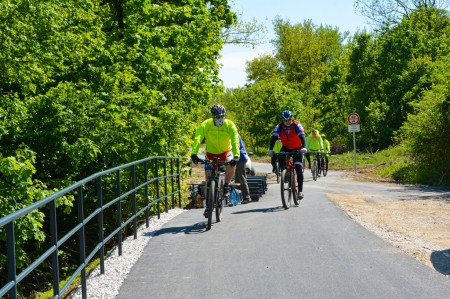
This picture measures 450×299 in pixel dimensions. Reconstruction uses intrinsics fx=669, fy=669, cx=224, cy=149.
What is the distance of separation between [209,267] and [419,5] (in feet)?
188

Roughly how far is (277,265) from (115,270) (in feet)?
5.90

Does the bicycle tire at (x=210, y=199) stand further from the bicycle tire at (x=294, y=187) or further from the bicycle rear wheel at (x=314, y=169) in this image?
the bicycle rear wheel at (x=314, y=169)

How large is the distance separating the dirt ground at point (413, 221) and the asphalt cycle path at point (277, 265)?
0.34 meters

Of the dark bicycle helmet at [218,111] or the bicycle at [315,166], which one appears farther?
the bicycle at [315,166]

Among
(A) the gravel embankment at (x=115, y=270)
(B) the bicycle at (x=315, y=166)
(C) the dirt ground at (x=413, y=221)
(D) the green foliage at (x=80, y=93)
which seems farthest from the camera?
(B) the bicycle at (x=315, y=166)

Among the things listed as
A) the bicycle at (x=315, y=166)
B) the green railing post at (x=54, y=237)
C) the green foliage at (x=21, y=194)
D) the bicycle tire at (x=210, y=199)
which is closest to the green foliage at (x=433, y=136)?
the bicycle at (x=315, y=166)

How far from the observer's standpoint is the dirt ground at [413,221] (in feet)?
27.5

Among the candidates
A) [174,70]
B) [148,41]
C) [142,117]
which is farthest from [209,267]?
[174,70]

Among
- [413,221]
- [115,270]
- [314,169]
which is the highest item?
[314,169]

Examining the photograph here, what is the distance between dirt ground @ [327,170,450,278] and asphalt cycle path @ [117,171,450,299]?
341mm

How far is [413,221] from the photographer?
12367mm

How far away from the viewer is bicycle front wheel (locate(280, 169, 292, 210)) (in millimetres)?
12992

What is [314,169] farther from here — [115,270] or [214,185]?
[115,270]

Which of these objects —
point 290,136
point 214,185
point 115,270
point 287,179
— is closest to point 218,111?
point 214,185
